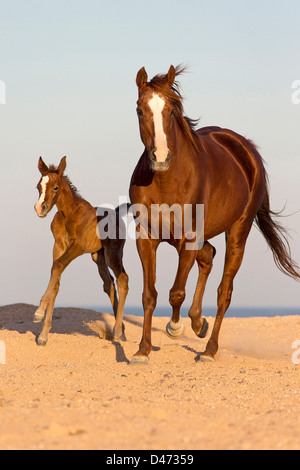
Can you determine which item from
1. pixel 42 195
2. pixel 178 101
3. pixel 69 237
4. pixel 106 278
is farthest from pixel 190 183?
pixel 106 278

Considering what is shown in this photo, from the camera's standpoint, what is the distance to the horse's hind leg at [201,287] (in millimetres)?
7523

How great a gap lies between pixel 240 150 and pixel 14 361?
3922 mm

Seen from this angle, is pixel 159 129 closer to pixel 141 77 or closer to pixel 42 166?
pixel 141 77

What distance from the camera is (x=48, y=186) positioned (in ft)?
28.4

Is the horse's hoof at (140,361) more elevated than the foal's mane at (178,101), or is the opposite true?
the foal's mane at (178,101)

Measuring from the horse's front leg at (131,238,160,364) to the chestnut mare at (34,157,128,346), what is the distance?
7.17 feet

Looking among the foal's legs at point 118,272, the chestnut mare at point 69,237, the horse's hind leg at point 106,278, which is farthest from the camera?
the horse's hind leg at point 106,278

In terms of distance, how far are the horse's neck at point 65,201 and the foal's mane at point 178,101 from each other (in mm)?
2752

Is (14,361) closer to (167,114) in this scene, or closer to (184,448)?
(167,114)

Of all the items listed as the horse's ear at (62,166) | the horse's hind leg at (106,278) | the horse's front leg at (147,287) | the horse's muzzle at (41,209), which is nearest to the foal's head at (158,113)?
the horse's front leg at (147,287)

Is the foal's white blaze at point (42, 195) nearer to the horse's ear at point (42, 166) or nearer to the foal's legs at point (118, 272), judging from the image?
the horse's ear at point (42, 166)

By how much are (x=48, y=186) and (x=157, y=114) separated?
323cm

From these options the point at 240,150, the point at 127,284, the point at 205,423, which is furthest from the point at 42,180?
the point at 205,423

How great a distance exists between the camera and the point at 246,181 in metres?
7.89
